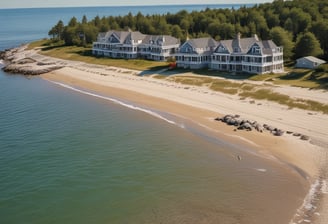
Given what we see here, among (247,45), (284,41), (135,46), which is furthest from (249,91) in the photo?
(135,46)

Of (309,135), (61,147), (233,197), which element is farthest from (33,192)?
(309,135)

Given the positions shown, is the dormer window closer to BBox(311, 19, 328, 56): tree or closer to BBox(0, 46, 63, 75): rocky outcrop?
BBox(311, 19, 328, 56): tree

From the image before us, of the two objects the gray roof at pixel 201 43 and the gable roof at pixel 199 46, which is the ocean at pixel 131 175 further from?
the gray roof at pixel 201 43

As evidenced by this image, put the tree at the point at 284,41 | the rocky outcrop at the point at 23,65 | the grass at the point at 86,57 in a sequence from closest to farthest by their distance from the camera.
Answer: the tree at the point at 284,41, the grass at the point at 86,57, the rocky outcrop at the point at 23,65

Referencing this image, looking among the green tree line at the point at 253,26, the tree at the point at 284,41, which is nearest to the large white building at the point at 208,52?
the tree at the point at 284,41

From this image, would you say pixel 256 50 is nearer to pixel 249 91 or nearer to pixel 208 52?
pixel 208 52

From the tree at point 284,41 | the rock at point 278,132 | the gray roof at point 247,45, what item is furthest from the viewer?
the tree at point 284,41

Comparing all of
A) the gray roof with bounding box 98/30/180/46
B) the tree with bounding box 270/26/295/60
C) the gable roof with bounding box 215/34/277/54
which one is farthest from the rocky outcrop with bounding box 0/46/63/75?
the tree with bounding box 270/26/295/60
